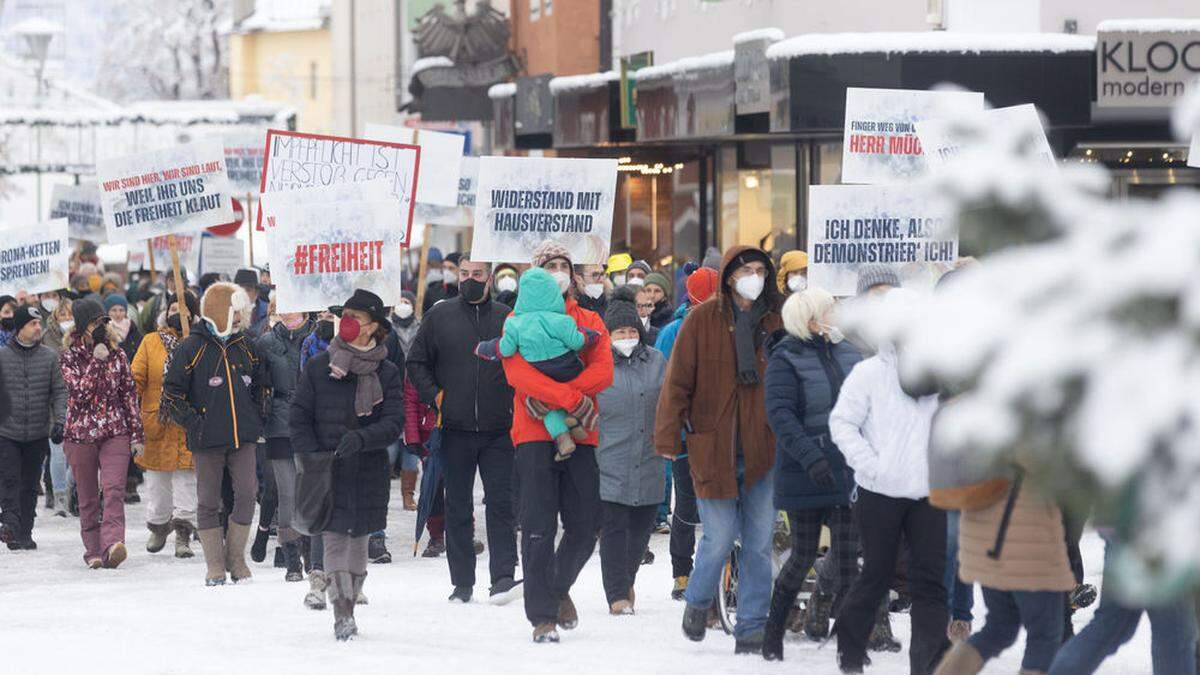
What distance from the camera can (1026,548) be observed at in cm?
695

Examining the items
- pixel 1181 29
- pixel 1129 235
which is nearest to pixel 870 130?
pixel 1181 29

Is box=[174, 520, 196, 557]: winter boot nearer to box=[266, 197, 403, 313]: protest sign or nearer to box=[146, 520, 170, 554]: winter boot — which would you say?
box=[146, 520, 170, 554]: winter boot

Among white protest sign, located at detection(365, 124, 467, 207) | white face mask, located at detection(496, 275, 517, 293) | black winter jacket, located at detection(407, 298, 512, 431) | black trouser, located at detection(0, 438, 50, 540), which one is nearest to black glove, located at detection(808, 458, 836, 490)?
black winter jacket, located at detection(407, 298, 512, 431)

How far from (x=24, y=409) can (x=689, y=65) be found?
9.84 meters

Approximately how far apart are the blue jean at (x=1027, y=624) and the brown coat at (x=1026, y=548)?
0.34 ft

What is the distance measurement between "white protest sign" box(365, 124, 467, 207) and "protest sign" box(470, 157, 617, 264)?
7.87 feet

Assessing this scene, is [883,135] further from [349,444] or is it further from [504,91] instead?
[504,91]

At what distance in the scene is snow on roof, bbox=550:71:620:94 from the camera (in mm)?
26000

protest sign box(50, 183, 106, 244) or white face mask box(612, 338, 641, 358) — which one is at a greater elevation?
protest sign box(50, 183, 106, 244)

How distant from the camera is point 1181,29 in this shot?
1916cm

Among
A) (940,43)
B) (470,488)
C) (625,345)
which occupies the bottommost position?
(470,488)

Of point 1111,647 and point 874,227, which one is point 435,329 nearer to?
point 874,227

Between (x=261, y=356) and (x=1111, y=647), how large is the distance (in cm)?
690

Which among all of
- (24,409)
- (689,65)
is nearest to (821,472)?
(24,409)
